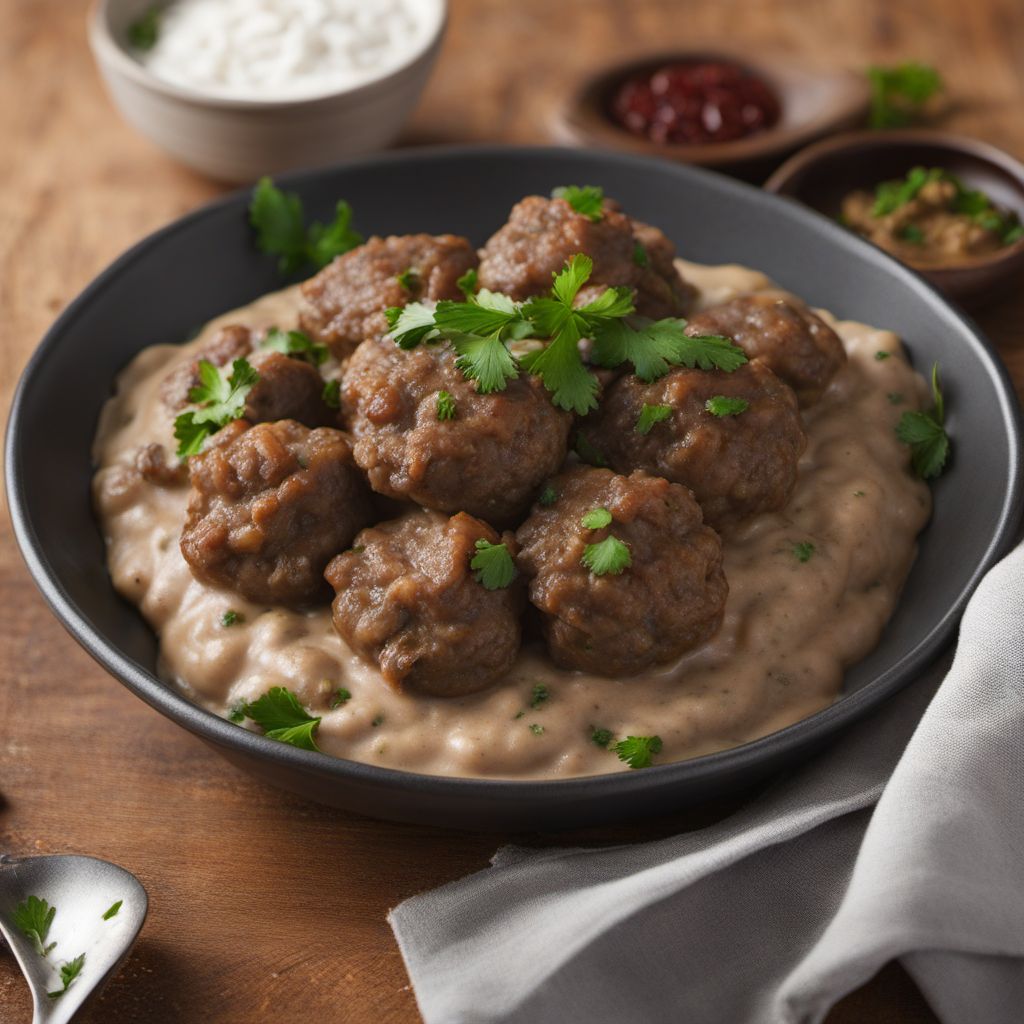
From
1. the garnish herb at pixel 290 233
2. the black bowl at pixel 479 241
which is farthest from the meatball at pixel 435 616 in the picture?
the garnish herb at pixel 290 233

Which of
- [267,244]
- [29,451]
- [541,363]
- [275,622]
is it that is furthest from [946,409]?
[29,451]

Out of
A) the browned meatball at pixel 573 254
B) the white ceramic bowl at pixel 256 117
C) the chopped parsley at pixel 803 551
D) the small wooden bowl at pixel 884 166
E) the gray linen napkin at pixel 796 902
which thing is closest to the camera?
the gray linen napkin at pixel 796 902

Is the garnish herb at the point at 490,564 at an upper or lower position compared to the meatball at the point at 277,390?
upper

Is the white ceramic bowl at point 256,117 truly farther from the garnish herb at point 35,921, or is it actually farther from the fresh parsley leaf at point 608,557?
the garnish herb at point 35,921

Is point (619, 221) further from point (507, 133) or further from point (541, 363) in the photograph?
point (507, 133)

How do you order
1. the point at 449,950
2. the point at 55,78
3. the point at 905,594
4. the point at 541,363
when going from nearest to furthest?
the point at 449,950
the point at 541,363
the point at 905,594
the point at 55,78

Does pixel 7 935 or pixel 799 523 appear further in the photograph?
pixel 799 523

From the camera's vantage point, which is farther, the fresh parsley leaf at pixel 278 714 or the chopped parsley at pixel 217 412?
the chopped parsley at pixel 217 412
